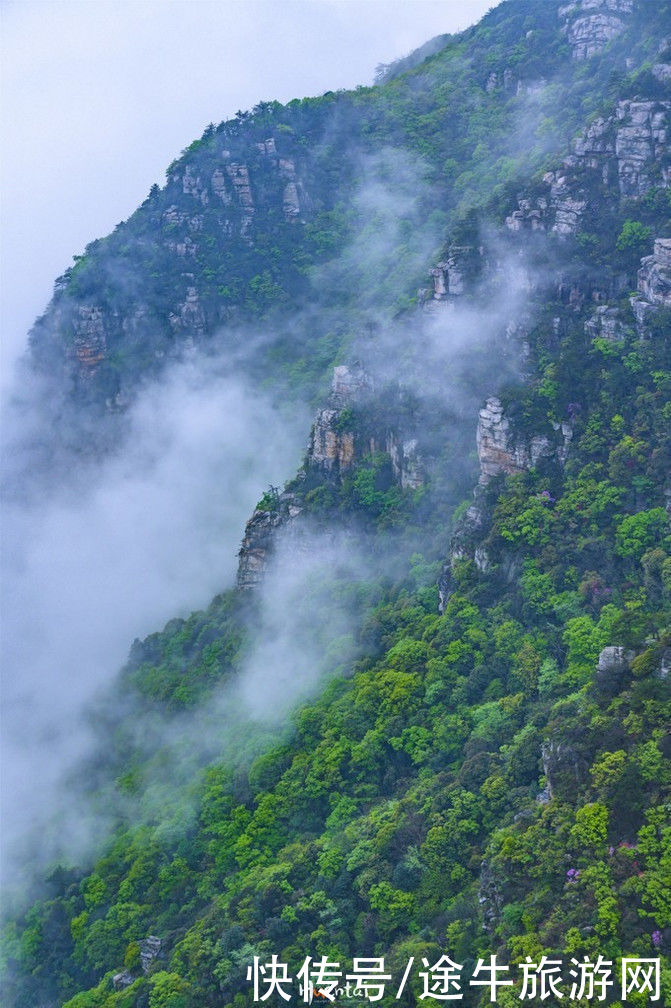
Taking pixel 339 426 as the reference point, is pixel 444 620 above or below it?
below

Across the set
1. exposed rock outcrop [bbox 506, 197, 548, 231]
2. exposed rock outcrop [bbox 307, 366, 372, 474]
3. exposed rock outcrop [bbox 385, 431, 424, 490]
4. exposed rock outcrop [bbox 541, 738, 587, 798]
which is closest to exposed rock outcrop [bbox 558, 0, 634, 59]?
exposed rock outcrop [bbox 506, 197, 548, 231]

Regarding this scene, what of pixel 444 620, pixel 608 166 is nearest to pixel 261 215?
pixel 608 166

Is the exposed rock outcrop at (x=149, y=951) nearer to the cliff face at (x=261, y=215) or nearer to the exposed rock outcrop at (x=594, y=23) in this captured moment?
the cliff face at (x=261, y=215)

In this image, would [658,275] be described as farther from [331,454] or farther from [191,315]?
[191,315]

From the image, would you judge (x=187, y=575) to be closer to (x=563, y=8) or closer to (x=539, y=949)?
(x=563, y=8)

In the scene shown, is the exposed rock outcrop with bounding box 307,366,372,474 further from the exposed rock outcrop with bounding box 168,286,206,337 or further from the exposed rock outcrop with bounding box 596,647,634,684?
the exposed rock outcrop with bounding box 596,647,634,684

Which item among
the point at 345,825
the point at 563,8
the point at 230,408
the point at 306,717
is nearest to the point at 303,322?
the point at 230,408
